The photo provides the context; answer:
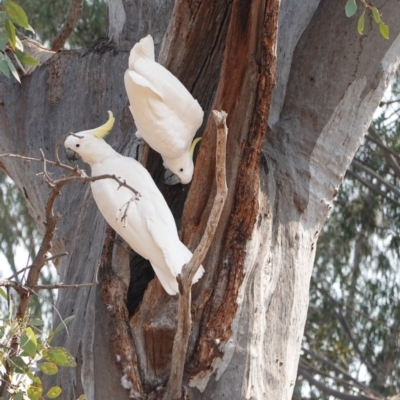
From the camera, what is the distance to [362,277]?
493 centimetres

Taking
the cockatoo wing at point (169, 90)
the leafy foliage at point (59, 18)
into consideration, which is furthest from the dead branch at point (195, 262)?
the leafy foliage at point (59, 18)

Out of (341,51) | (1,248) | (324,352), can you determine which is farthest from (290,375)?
(1,248)

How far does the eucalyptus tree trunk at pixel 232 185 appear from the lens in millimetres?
1849

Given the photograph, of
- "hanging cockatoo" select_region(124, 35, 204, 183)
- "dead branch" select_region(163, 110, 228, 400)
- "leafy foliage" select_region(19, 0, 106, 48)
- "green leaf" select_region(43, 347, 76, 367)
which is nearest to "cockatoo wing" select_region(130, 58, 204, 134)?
"hanging cockatoo" select_region(124, 35, 204, 183)

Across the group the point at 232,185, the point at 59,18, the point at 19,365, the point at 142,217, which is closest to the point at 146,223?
the point at 142,217

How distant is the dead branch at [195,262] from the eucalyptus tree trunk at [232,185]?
0.47 feet

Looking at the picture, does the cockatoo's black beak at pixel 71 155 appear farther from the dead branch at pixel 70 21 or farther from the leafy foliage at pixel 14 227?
the leafy foliage at pixel 14 227

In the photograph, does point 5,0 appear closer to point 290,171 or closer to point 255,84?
point 255,84

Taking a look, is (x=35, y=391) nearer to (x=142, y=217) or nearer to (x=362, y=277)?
(x=142, y=217)

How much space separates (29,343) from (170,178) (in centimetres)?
74

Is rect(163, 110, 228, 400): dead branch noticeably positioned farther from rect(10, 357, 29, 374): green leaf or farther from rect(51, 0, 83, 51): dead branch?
rect(51, 0, 83, 51): dead branch

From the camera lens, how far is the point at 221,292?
73.0 inches

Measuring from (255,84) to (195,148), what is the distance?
29 cm

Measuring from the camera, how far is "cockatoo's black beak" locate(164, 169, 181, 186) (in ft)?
6.77
